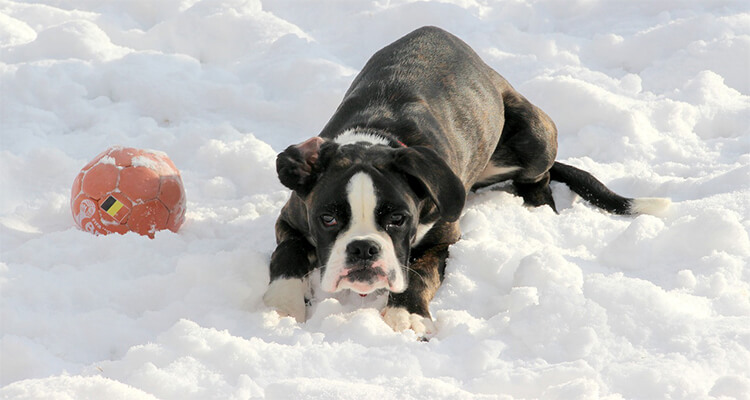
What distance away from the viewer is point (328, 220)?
397cm

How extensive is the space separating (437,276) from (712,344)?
1386mm

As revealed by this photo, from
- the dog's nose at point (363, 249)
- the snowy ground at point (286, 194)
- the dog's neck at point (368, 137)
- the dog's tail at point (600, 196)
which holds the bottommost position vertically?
the dog's tail at point (600, 196)

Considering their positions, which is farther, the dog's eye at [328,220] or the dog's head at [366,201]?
the dog's eye at [328,220]

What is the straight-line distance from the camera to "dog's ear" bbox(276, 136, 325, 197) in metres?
4.07

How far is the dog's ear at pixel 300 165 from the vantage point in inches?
160

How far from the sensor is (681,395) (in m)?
2.93

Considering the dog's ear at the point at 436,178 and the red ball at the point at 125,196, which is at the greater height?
the dog's ear at the point at 436,178

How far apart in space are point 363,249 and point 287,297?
1.56 feet

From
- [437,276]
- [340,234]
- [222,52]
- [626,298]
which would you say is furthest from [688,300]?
[222,52]

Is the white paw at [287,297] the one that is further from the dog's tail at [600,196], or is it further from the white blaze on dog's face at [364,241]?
the dog's tail at [600,196]

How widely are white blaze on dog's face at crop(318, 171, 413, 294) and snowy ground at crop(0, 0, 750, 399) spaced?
0.17 metres

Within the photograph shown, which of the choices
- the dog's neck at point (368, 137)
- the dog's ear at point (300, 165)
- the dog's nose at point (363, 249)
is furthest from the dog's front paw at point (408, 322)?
the dog's neck at point (368, 137)

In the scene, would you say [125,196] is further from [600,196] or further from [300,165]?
[600,196]

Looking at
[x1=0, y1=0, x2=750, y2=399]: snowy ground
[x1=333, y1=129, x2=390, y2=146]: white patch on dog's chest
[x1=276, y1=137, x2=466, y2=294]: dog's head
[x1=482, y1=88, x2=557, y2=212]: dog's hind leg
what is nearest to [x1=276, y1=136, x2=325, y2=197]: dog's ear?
[x1=276, y1=137, x2=466, y2=294]: dog's head
